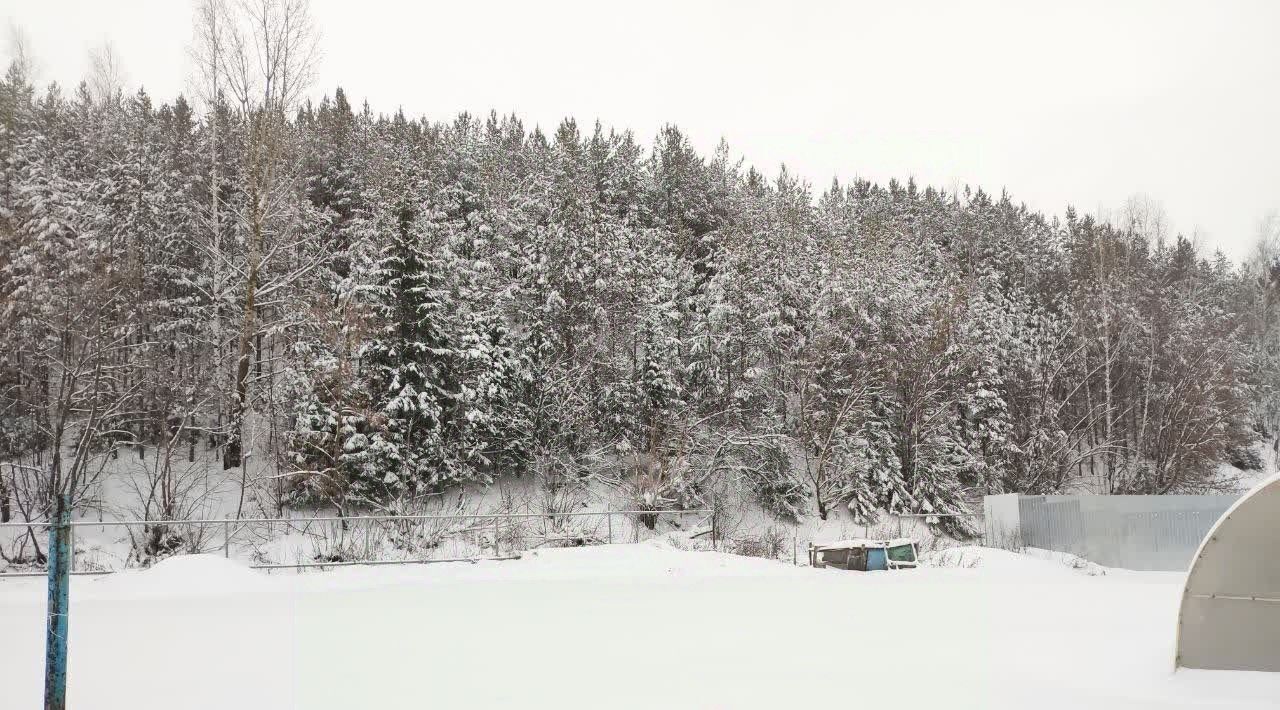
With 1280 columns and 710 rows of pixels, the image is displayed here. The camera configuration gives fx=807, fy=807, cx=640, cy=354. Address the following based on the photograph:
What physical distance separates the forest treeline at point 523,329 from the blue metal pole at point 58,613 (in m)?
14.3

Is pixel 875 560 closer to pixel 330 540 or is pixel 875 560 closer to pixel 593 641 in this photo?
pixel 593 641

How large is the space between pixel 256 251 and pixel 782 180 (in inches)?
1181

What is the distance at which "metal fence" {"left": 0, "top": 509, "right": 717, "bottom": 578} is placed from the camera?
55.9 ft

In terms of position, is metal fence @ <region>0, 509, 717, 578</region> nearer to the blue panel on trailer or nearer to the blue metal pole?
the blue panel on trailer

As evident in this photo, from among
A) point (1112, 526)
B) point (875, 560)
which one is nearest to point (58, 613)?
point (875, 560)

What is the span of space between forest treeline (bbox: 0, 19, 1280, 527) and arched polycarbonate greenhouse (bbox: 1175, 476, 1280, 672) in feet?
62.3

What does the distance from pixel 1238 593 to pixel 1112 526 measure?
1753cm

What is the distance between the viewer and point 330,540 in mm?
19594

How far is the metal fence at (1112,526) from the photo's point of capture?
2270 cm

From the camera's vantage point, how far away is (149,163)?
3394 centimetres

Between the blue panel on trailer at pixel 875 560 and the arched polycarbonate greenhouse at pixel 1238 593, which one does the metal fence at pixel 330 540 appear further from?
the arched polycarbonate greenhouse at pixel 1238 593

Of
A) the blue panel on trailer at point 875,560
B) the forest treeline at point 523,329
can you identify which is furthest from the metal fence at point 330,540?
the blue panel on trailer at point 875,560

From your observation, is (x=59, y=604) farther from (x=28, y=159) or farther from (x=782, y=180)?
(x=782, y=180)

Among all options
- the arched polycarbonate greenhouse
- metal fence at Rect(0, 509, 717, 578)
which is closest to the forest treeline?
metal fence at Rect(0, 509, 717, 578)
